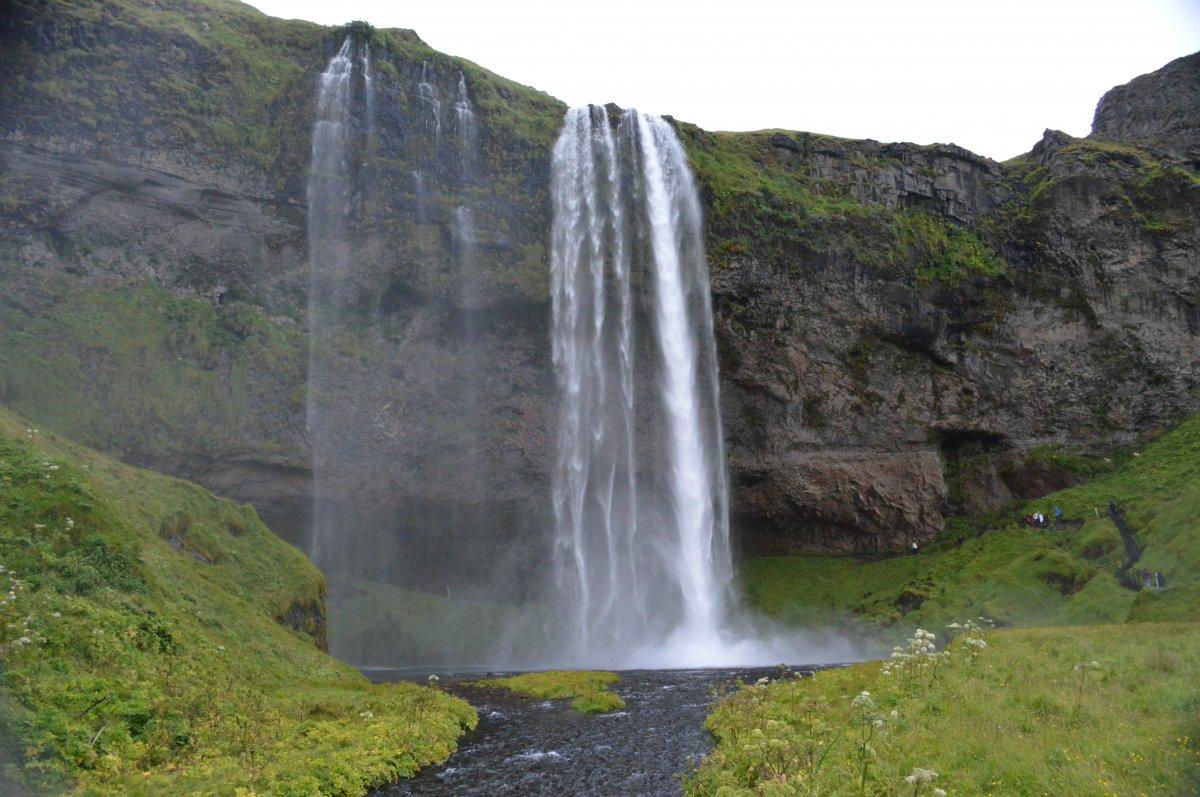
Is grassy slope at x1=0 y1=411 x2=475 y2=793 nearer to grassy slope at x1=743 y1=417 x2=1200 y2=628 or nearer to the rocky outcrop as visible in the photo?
grassy slope at x1=743 y1=417 x2=1200 y2=628

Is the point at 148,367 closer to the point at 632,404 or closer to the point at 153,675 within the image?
the point at 632,404

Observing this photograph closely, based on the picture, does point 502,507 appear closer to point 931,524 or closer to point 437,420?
point 437,420

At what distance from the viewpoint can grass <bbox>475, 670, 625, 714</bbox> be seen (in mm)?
20516

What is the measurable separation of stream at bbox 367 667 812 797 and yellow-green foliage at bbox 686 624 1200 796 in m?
1.07

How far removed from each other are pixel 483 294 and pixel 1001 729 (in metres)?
37.4

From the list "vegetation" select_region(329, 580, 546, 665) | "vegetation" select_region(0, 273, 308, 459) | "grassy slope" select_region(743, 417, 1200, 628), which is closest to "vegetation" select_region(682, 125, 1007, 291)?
"grassy slope" select_region(743, 417, 1200, 628)

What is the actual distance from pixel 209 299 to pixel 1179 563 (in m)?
44.1

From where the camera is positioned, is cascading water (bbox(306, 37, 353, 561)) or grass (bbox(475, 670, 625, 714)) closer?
grass (bbox(475, 670, 625, 714))

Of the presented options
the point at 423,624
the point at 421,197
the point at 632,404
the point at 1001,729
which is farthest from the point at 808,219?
the point at 1001,729

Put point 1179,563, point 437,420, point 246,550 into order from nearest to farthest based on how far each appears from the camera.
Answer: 1. point 246,550
2. point 1179,563
3. point 437,420

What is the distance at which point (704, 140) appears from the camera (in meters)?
52.8

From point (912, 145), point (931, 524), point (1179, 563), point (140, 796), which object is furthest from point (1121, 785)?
point (912, 145)

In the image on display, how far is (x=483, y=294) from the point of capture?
44.3 metres

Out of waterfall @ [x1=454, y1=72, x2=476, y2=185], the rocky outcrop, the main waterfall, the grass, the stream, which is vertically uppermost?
the rocky outcrop
